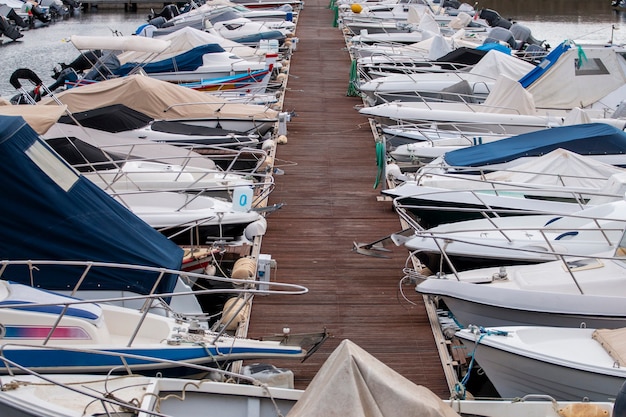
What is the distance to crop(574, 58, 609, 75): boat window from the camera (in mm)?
16656

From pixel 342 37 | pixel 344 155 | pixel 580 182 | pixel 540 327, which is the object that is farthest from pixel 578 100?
pixel 342 37

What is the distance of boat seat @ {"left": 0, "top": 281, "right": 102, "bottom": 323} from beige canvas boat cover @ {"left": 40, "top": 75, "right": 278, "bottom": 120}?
27.2ft

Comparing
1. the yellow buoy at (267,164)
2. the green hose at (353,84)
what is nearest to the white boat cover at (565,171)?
the yellow buoy at (267,164)

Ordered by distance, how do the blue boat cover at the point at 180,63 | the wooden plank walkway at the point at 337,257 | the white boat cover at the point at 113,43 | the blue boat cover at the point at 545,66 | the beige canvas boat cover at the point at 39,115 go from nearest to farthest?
the wooden plank walkway at the point at 337,257, the beige canvas boat cover at the point at 39,115, the blue boat cover at the point at 545,66, the white boat cover at the point at 113,43, the blue boat cover at the point at 180,63

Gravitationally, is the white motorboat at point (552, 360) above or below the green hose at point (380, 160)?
above

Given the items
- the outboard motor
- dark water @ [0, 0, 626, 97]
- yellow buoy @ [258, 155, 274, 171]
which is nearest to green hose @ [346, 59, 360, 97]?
yellow buoy @ [258, 155, 274, 171]

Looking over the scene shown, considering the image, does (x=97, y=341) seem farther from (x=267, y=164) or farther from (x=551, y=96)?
(x=551, y=96)

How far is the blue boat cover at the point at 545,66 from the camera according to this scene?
1672 centimetres

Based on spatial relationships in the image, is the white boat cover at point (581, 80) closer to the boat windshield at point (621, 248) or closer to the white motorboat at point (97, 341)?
the boat windshield at point (621, 248)

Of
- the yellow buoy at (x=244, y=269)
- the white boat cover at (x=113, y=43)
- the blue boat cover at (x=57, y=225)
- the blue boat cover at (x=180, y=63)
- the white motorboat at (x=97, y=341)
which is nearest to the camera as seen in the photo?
the white motorboat at (x=97, y=341)

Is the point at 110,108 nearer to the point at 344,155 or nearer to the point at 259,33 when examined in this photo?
the point at 344,155

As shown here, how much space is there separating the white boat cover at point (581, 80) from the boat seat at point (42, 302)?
11320mm

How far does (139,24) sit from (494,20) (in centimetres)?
1914

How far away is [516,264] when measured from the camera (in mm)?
9766
